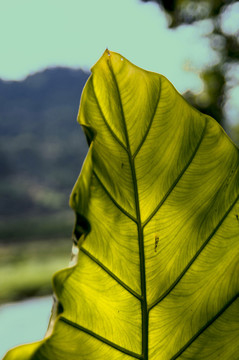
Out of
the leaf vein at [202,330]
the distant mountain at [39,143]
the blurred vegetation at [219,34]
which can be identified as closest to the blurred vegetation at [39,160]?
the distant mountain at [39,143]

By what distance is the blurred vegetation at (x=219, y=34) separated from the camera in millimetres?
4250

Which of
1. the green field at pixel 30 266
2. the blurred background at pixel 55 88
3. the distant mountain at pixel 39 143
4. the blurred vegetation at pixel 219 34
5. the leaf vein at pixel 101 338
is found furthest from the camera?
the distant mountain at pixel 39 143

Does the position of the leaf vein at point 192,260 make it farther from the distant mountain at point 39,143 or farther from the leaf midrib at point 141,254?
the distant mountain at point 39,143

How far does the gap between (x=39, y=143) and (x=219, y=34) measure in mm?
6116

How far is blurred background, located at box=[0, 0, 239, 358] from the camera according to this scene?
4.39 metres

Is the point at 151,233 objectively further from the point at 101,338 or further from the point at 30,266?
the point at 30,266

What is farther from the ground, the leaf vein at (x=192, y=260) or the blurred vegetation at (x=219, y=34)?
the blurred vegetation at (x=219, y=34)

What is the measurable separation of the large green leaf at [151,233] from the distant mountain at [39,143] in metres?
8.44

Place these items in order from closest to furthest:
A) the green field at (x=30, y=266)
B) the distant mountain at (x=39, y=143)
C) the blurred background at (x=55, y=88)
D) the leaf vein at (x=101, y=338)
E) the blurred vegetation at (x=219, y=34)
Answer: the leaf vein at (x=101, y=338), the blurred vegetation at (x=219, y=34), the blurred background at (x=55, y=88), the green field at (x=30, y=266), the distant mountain at (x=39, y=143)

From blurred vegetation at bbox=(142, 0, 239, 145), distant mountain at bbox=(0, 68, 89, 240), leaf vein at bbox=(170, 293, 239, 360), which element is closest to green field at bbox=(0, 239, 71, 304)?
distant mountain at bbox=(0, 68, 89, 240)

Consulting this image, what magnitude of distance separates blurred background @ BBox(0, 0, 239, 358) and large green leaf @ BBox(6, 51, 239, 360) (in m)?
1.70

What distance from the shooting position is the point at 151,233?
0.40m

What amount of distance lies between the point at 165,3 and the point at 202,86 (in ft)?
3.59

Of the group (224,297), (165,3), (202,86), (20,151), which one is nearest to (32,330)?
(202,86)
